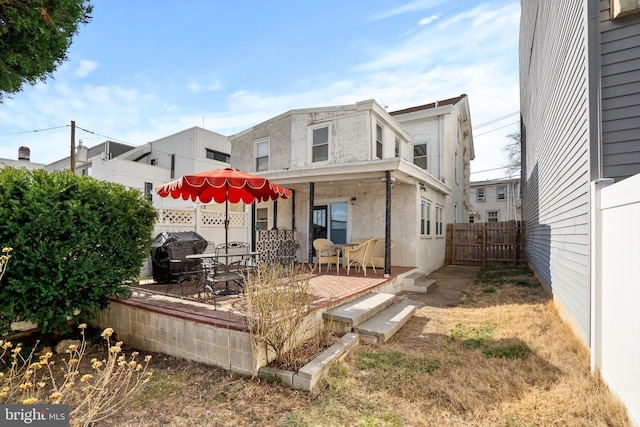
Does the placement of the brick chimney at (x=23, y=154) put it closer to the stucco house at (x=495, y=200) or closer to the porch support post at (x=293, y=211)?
the porch support post at (x=293, y=211)

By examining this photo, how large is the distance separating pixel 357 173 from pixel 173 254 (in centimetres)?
505

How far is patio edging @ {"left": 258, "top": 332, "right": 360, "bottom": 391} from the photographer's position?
3123mm

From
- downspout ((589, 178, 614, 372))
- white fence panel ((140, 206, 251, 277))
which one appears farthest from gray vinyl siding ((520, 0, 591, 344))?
Answer: white fence panel ((140, 206, 251, 277))

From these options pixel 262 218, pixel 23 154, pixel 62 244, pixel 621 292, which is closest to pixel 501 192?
pixel 262 218

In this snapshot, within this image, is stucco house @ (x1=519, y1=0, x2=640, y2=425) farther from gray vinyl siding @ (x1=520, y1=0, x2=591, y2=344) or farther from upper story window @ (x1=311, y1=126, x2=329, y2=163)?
upper story window @ (x1=311, y1=126, x2=329, y2=163)

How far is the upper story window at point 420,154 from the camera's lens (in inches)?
540

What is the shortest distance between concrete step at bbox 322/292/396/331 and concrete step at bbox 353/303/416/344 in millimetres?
92

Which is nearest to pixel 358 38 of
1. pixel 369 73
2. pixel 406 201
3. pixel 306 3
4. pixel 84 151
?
pixel 306 3

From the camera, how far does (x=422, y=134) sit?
1384 cm

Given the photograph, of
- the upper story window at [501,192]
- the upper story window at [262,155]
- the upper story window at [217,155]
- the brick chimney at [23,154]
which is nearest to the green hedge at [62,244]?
the upper story window at [262,155]

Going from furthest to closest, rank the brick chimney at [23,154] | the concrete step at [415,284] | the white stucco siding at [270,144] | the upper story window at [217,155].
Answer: the upper story window at [217,155] → the brick chimney at [23,154] → the white stucco siding at [270,144] → the concrete step at [415,284]

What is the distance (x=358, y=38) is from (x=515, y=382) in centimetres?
920

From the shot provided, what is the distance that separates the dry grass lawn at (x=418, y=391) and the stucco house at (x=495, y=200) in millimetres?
27409

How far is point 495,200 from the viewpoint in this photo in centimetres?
2981
